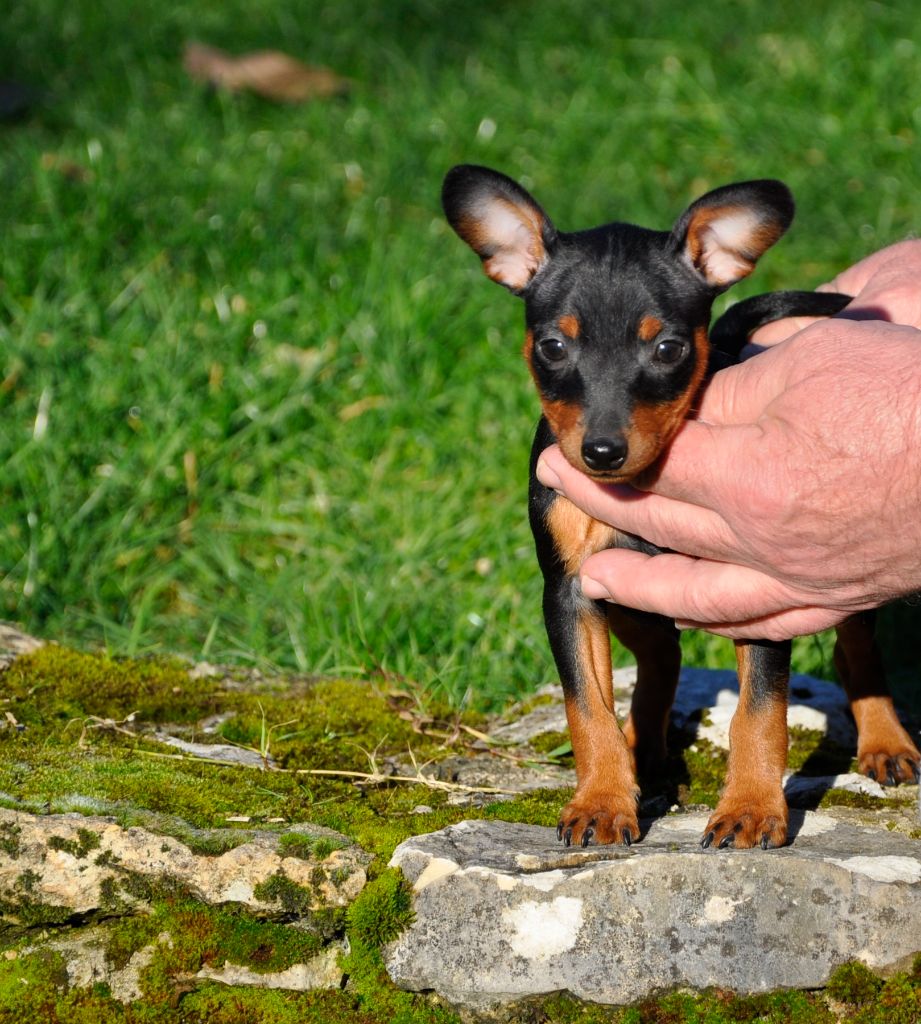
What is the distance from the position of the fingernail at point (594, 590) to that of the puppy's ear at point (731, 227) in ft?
2.85

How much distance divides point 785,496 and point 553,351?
773 mm

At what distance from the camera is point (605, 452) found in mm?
3205

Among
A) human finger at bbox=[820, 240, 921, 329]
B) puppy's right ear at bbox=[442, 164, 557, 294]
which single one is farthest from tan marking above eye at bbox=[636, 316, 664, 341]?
human finger at bbox=[820, 240, 921, 329]

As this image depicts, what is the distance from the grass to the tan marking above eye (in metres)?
1.58

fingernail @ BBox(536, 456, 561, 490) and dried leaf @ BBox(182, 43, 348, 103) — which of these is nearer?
fingernail @ BBox(536, 456, 561, 490)

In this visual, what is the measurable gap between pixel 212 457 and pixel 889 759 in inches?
136

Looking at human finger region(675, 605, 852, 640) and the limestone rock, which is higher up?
human finger region(675, 605, 852, 640)

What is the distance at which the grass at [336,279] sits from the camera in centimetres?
563

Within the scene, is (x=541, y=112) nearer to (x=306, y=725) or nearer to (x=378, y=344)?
(x=378, y=344)

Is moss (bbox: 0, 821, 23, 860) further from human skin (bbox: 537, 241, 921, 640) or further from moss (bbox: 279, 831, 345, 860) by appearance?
human skin (bbox: 537, 241, 921, 640)

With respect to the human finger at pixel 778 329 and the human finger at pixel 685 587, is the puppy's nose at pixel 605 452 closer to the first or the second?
the human finger at pixel 685 587

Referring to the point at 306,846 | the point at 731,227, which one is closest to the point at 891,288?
the point at 731,227

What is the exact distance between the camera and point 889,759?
3834 millimetres

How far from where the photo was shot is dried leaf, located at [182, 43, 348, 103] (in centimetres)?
978
